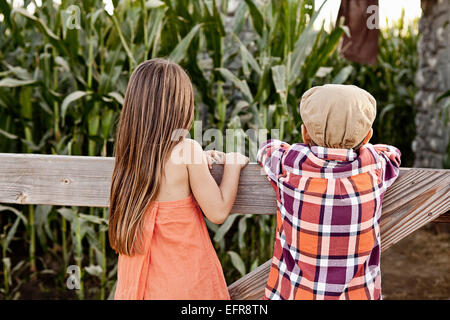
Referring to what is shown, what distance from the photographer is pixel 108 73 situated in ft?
7.61

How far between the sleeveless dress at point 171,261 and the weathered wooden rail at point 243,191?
0.42 ft

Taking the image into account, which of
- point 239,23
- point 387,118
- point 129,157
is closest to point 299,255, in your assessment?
point 129,157

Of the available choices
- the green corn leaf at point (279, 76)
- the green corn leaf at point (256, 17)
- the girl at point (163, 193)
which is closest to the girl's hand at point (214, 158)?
the girl at point (163, 193)

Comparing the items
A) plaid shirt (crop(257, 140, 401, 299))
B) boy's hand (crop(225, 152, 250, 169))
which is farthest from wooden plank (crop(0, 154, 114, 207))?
plaid shirt (crop(257, 140, 401, 299))

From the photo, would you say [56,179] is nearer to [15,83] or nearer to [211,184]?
[211,184]

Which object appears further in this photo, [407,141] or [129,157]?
[407,141]

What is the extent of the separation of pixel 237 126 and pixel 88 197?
106cm

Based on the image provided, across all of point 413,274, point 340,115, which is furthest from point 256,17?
point 413,274

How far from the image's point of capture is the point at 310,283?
1028 millimetres

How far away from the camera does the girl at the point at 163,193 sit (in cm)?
Result: 112

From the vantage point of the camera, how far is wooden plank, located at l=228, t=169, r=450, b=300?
3.65 ft

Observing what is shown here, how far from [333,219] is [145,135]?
49cm

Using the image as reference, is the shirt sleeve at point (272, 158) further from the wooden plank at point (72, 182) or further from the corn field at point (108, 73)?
the corn field at point (108, 73)
